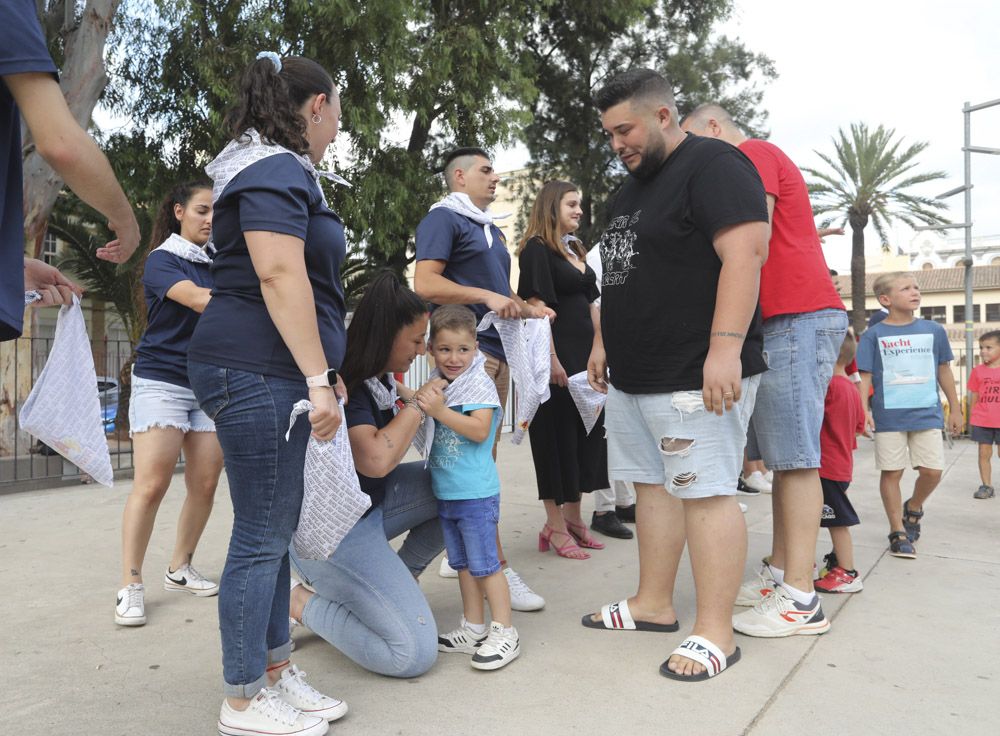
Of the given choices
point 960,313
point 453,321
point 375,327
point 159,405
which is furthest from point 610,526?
point 960,313

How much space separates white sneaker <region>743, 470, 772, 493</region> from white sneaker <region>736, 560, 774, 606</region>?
2774mm

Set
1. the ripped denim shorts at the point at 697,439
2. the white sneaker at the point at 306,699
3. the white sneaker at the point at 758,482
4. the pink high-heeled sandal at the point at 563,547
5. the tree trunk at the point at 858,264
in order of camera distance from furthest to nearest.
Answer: the tree trunk at the point at 858,264 < the white sneaker at the point at 758,482 < the pink high-heeled sandal at the point at 563,547 < the ripped denim shorts at the point at 697,439 < the white sneaker at the point at 306,699

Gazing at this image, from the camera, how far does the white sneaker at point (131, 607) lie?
10.7 feet

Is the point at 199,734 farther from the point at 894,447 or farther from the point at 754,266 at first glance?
the point at 894,447

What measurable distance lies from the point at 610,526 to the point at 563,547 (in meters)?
0.60

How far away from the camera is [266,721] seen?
2246 mm

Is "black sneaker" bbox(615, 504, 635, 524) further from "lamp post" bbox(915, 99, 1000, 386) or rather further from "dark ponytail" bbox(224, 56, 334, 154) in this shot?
"lamp post" bbox(915, 99, 1000, 386)

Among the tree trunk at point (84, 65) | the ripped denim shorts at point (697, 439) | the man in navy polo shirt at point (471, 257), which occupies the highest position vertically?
the tree trunk at point (84, 65)

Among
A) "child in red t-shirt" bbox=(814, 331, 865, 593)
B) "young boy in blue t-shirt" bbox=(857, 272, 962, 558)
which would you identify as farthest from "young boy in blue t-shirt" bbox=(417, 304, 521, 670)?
"young boy in blue t-shirt" bbox=(857, 272, 962, 558)

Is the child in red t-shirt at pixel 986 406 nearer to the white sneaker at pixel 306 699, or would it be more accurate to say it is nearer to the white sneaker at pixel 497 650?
the white sneaker at pixel 497 650

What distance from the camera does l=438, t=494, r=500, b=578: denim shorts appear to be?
9.48 feet

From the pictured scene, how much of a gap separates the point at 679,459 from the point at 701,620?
1.87ft

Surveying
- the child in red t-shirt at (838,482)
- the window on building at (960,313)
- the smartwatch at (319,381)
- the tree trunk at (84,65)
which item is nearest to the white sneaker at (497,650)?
the smartwatch at (319,381)

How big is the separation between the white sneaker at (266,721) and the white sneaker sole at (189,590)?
151 cm
